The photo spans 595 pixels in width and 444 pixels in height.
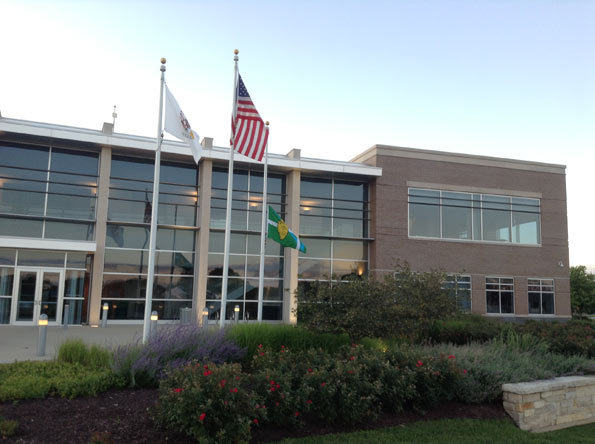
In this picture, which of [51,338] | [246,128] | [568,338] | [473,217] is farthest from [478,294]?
[51,338]

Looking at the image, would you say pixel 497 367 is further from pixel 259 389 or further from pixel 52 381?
pixel 52 381

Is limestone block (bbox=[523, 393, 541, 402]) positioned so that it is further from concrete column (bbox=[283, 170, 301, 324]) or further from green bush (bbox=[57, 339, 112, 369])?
concrete column (bbox=[283, 170, 301, 324])

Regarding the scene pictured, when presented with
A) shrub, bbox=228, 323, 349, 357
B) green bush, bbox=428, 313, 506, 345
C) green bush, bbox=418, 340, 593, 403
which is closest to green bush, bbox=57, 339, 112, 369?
shrub, bbox=228, 323, 349, 357

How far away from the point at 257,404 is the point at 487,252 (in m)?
23.6

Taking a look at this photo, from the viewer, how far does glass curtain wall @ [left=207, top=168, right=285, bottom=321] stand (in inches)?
935

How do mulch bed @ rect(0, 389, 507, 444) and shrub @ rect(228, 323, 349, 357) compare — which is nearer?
mulch bed @ rect(0, 389, 507, 444)

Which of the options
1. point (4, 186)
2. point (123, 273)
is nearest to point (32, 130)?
point (4, 186)

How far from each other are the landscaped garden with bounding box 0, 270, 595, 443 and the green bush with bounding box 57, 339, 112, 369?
0.02 metres

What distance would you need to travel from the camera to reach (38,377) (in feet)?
25.4

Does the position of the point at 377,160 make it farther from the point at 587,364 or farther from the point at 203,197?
the point at 587,364

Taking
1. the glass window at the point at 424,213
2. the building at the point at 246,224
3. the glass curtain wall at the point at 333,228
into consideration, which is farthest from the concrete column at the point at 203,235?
the glass window at the point at 424,213

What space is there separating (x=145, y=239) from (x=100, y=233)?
2.05m

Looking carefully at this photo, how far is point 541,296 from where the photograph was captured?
2802 centimetres

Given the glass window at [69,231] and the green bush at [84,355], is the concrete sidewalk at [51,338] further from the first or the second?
the glass window at [69,231]
